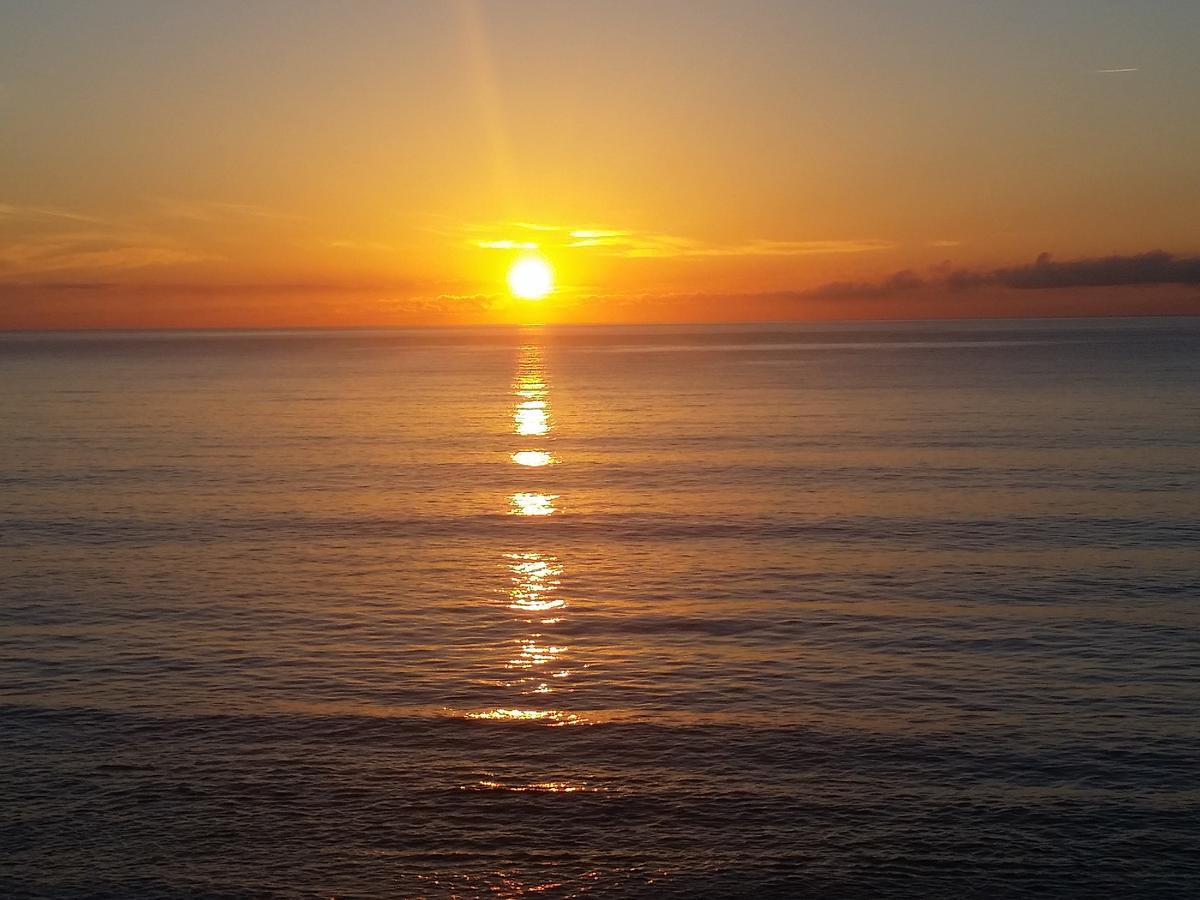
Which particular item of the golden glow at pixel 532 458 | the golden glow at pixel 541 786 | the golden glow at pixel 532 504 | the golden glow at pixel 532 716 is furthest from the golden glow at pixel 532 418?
the golden glow at pixel 541 786

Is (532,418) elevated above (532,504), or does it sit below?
→ above

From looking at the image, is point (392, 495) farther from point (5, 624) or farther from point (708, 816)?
point (708, 816)

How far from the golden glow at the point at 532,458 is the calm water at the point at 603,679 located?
8.73 feet

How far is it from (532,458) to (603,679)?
41.9 metres

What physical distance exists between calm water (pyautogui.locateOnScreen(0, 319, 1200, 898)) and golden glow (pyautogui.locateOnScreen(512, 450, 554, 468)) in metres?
2.66

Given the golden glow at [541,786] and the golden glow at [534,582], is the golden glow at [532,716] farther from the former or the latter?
the golden glow at [534,582]

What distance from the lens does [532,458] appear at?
69.2 metres

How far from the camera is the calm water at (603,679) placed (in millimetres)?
19234

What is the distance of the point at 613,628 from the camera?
32.3 metres

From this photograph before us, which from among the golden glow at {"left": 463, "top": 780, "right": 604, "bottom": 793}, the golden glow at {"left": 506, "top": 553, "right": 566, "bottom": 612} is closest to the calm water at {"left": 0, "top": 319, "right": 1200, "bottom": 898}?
the golden glow at {"left": 463, "top": 780, "right": 604, "bottom": 793}

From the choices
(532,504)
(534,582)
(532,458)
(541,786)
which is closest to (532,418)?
(532,458)

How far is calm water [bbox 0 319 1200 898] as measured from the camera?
63.1 ft

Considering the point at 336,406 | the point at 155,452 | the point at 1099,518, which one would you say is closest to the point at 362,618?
the point at 1099,518

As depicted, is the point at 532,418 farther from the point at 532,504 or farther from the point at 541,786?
the point at 541,786
